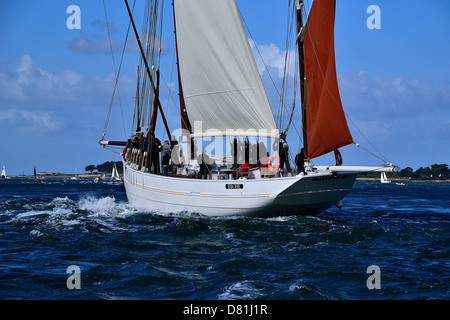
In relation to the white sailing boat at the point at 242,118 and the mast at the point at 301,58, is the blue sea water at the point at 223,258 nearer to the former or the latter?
the white sailing boat at the point at 242,118

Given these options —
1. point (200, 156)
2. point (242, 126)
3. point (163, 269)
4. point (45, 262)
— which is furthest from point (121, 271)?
point (242, 126)

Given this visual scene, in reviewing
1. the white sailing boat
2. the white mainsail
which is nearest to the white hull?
the white sailing boat

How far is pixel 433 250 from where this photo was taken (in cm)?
1645

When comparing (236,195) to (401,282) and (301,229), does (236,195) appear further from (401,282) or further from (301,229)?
(401,282)

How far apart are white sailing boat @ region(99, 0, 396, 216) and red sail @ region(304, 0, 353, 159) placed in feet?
0.17

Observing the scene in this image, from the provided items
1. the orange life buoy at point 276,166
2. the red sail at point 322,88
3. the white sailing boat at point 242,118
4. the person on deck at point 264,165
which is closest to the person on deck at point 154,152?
the white sailing boat at point 242,118

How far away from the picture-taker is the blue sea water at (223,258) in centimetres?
1152

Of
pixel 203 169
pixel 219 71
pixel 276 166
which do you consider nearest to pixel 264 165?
pixel 276 166

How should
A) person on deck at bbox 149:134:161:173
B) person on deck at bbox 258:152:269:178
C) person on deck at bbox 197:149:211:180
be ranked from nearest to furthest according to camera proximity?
1. person on deck at bbox 258:152:269:178
2. person on deck at bbox 197:149:211:180
3. person on deck at bbox 149:134:161:173

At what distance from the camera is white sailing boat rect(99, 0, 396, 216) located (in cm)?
2294

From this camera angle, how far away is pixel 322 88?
24906 mm

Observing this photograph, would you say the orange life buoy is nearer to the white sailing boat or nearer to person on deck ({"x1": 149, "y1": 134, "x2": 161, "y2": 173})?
the white sailing boat

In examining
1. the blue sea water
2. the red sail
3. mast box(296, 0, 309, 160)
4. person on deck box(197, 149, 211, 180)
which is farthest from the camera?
mast box(296, 0, 309, 160)
